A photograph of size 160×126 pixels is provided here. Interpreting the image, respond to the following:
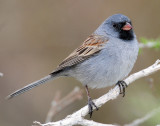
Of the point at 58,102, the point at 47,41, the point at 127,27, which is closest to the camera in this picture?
the point at 58,102

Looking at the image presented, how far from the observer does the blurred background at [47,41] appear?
26.3 ft

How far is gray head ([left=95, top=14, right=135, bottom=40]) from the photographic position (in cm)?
564

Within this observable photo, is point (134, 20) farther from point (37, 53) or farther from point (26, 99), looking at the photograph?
point (26, 99)

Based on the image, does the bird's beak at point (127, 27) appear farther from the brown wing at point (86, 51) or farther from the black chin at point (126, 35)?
the brown wing at point (86, 51)

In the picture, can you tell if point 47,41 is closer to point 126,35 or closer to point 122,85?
point 126,35

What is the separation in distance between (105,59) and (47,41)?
3.27 m

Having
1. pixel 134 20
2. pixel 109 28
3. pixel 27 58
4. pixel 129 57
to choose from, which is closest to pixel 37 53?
pixel 27 58

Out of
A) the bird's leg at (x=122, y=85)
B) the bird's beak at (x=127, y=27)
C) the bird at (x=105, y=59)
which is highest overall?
the bird's beak at (x=127, y=27)

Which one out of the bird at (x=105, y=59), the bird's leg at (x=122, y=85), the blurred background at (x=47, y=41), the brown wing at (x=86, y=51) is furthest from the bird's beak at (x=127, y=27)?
the blurred background at (x=47, y=41)

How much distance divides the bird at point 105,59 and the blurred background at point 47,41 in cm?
234

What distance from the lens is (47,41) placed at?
8453 millimetres

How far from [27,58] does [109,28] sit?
300 cm

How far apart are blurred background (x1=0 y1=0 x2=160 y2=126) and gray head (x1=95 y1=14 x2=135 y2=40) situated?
2.33 meters

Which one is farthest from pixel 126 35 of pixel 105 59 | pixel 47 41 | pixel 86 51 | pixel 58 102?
pixel 47 41
